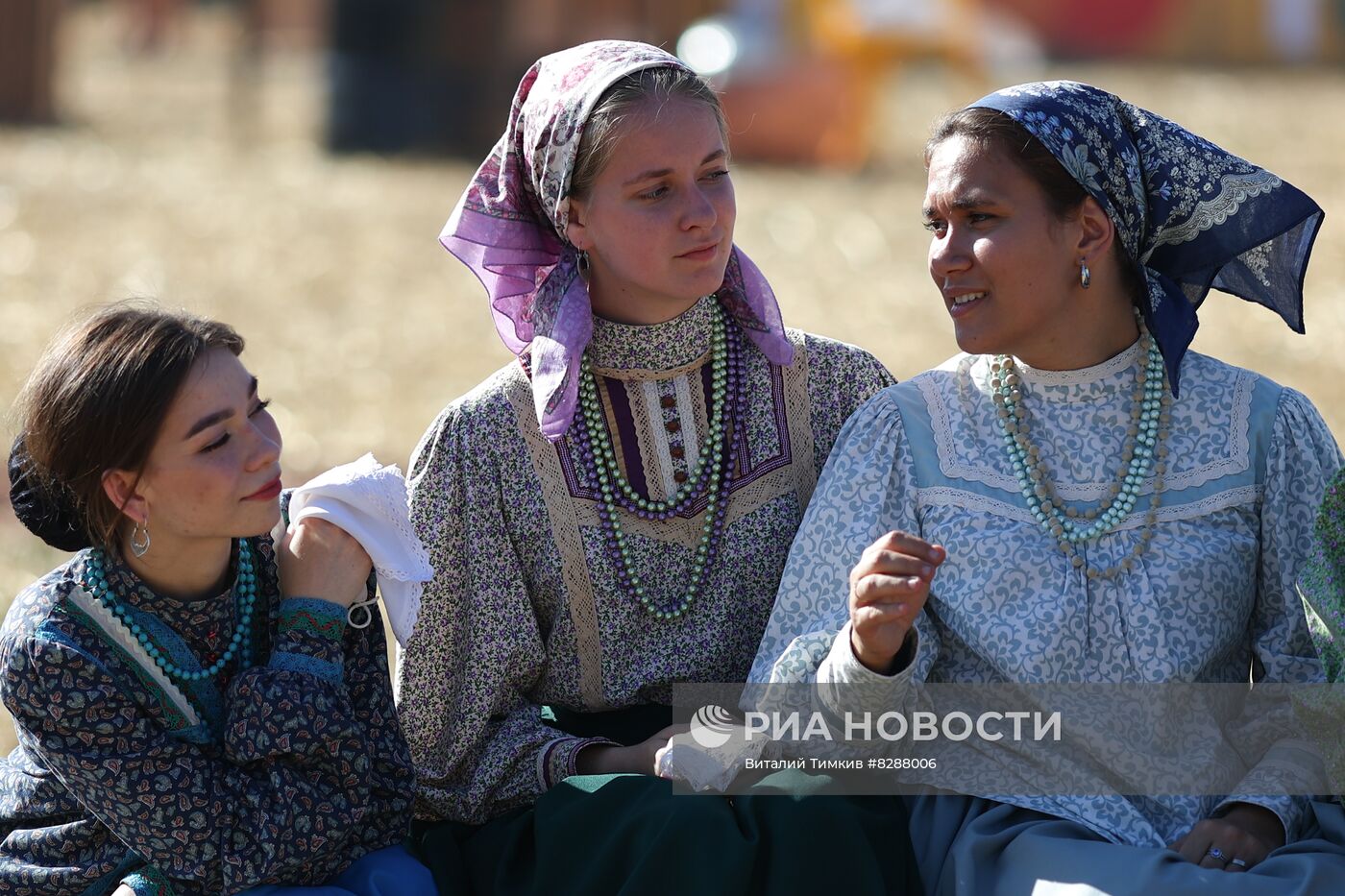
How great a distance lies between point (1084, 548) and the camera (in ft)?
10.5

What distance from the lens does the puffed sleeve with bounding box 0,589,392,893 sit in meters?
2.85

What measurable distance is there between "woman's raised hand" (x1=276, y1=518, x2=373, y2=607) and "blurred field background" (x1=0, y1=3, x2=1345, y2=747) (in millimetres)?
2222

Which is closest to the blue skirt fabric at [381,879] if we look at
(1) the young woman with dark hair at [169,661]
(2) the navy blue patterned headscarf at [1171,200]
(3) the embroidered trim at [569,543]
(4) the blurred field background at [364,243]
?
(1) the young woman with dark hair at [169,661]

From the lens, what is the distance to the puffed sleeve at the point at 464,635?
3.40 metres

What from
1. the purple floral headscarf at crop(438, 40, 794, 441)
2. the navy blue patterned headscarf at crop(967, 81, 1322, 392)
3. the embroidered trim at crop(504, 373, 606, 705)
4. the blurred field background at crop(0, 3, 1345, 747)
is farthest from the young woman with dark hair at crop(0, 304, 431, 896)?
the blurred field background at crop(0, 3, 1345, 747)

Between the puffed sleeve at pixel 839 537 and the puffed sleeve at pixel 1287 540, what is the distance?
61 cm

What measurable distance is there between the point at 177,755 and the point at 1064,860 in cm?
148

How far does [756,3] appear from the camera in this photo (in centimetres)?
1817

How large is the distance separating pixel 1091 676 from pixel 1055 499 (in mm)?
338

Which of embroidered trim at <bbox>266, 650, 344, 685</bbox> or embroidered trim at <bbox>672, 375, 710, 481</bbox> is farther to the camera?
embroidered trim at <bbox>672, 375, 710, 481</bbox>

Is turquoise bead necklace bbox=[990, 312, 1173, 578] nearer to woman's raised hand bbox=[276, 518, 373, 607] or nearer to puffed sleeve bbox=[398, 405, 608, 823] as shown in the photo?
puffed sleeve bbox=[398, 405, 608, 823]

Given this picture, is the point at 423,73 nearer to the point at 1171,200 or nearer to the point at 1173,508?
the point at 1171,200

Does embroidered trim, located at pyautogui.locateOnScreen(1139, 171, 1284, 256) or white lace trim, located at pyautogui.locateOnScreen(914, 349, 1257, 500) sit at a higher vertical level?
embroidered trim, located at pyautogui.locateOnScreen(1139, 171, 1284, 256)

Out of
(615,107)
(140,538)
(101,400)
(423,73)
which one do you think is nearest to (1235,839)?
(615,107)
